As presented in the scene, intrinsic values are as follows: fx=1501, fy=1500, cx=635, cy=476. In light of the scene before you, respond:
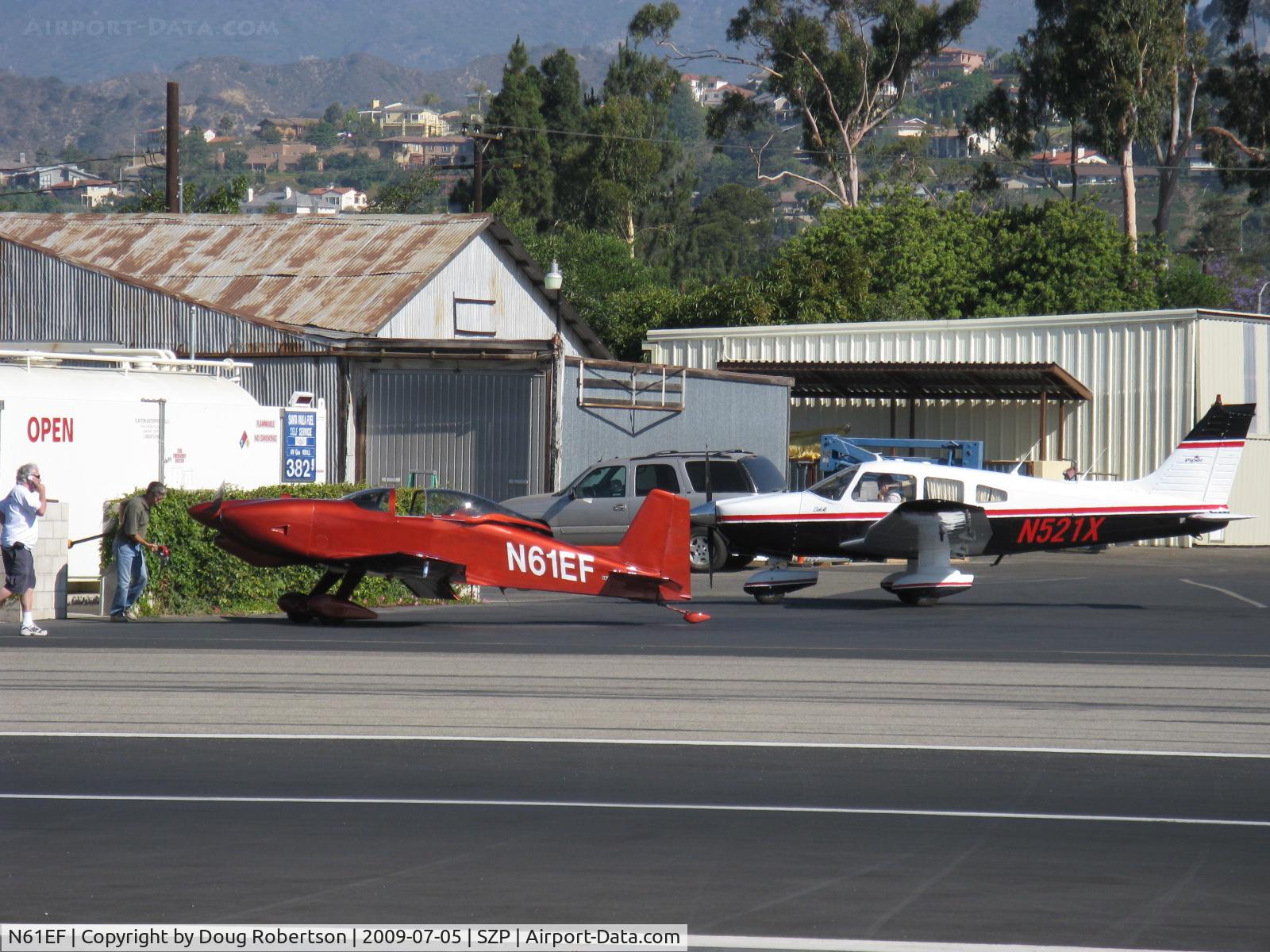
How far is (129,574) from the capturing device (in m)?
17.4

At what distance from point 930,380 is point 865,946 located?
31.0 metres

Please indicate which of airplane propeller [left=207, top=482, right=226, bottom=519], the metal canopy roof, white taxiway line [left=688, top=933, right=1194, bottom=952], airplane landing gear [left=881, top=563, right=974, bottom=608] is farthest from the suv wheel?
white taxiway line [left=688, top=933, right=1194, bottom=952]

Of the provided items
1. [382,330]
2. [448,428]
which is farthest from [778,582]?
[382,330]

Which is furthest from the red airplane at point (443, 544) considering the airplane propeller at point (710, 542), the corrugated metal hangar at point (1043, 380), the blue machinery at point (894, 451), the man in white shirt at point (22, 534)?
the corrugated metal hangar at point (1043, 380)

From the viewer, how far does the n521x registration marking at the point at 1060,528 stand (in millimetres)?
19922

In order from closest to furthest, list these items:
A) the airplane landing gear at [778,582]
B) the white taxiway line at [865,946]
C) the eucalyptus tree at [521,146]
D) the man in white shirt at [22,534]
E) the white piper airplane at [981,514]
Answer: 1. the white taxiway line at [865,946]
2. the man in white shirt at [22,534]
3. the white piper airplane at [981,514]
4. the airplane landing gear at [778,582]
5. the eucalyptus tree at [521,146]

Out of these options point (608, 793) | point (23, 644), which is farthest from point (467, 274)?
→ point (608, 793)

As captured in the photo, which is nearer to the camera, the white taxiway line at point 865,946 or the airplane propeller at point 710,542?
the white taxiway line at point 865,946

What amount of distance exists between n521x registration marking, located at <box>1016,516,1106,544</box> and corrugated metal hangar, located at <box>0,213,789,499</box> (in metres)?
8.88

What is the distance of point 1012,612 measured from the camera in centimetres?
1948

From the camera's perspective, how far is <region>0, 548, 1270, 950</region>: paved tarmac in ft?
20.5

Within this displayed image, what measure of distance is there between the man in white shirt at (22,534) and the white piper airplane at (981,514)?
862 centimetres

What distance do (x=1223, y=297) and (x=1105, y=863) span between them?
235 ft

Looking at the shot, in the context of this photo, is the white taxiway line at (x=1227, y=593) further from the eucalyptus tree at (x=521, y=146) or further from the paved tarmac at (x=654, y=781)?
the eucalyptus tree at (x=521, y=146)
